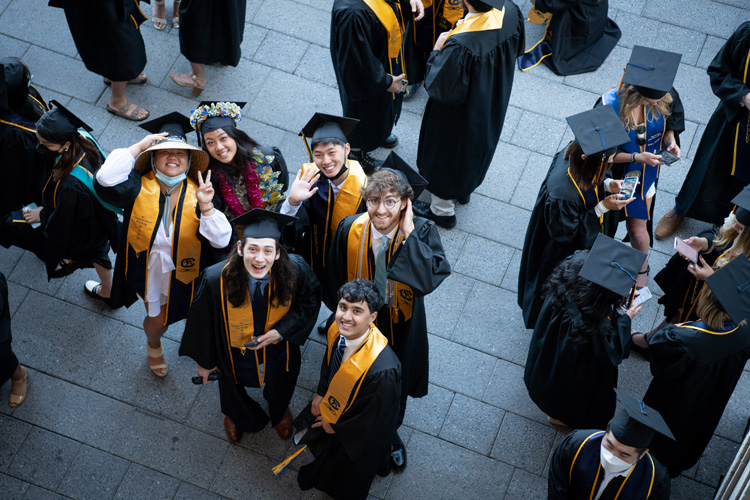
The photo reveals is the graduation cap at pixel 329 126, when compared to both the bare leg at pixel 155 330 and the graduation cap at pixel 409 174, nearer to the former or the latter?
the graduation cap at pixel 409 174

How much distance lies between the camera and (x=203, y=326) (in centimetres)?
429

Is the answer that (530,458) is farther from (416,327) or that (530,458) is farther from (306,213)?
(306,213)

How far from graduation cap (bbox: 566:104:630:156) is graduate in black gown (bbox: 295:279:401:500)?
164 cm

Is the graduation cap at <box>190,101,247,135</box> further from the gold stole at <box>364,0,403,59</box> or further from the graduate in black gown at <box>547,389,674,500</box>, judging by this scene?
the graduate in black gown at <box>547,389,674,500</box>

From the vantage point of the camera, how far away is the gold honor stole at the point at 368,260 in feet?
14.1

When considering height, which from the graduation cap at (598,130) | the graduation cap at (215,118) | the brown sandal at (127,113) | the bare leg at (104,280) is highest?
the graduation cap at (598,130)

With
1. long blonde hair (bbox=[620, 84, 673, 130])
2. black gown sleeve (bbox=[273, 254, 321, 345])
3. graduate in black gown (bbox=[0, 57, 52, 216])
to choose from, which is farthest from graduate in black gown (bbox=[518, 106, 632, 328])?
graduate in black gown (bbox=[0, 57, 52, 216])

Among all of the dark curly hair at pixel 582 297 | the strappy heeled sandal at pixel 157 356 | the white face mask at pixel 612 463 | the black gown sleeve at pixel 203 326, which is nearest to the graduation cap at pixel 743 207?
the dark curly hair at pixel 582 297

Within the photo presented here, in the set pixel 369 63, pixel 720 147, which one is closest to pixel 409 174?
pixel 369 63

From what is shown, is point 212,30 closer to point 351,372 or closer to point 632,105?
point 632,105

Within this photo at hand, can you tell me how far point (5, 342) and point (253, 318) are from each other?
65.3 inches

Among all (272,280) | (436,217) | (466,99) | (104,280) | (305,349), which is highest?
(466,99)

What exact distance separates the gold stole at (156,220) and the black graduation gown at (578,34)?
12.6 ft

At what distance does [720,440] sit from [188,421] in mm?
3559
